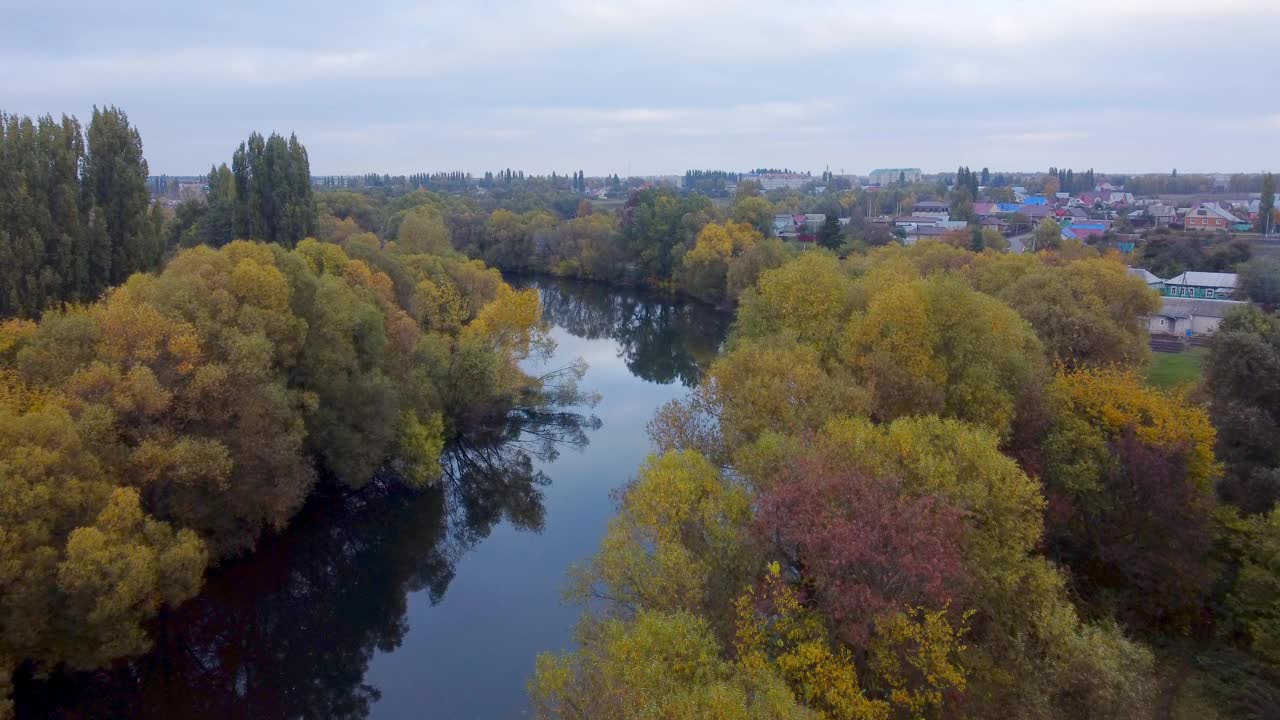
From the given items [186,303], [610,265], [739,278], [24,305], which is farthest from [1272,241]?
[24,305]

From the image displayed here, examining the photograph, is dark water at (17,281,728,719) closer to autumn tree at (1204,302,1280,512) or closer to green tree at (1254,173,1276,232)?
autumn tree at (1204,302,1280,512)

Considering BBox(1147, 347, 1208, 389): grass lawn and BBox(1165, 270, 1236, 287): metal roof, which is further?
BBox(1165, 270, 1236, 287): metal roof

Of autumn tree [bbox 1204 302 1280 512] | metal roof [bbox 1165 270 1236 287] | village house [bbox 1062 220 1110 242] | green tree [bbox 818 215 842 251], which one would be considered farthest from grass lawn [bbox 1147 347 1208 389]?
village house [bbox 1062 220 1110 242]

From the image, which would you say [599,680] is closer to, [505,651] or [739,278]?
[505,651]

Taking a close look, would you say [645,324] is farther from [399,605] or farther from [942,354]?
[399,605]

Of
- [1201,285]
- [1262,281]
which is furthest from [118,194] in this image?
[1201,285]

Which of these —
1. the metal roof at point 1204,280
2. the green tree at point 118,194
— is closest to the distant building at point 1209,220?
the metal roof at point 1204,280
